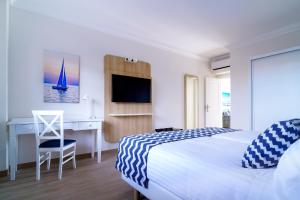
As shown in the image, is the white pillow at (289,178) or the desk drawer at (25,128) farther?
the desk drawer at (25,128)

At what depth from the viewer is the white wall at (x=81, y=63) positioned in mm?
2650

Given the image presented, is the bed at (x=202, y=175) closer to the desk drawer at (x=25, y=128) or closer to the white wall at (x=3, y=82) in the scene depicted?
the desk drawer at (x=25, y=128)

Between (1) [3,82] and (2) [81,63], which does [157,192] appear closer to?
(1) [3,82]

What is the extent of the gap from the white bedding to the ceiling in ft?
7.43

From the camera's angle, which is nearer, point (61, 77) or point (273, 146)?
point (273, 146)

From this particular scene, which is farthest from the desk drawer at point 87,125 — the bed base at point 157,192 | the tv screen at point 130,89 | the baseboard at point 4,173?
the bed base at point 157,192

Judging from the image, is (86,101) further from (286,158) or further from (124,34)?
(286,158)

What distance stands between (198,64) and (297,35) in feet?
8.14

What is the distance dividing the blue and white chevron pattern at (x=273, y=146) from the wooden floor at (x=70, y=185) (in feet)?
4.25

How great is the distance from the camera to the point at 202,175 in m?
1.06

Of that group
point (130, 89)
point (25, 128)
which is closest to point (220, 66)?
point (130, 89)

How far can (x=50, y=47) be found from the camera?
2.91 metres

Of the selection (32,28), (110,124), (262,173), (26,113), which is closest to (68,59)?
(32,28)

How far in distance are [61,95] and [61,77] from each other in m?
0.32
